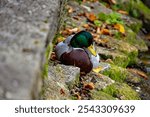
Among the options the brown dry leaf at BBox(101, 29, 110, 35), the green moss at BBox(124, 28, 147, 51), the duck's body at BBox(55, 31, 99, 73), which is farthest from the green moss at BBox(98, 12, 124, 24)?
the duck's body at BBox(55, 31, 99, 73)

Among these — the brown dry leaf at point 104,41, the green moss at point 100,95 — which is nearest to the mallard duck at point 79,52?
the green moss at point 100,95

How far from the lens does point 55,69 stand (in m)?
5.93

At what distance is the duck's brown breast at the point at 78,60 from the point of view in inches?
247

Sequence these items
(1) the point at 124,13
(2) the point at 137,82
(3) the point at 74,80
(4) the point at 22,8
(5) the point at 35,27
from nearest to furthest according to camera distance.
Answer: (5) the point at 35,27
(4) the point at 22,8
(3) the point at 74,80
(2) the point at 137,82
(1) the point at 124,13

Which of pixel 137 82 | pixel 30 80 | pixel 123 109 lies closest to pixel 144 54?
pixel 137 82

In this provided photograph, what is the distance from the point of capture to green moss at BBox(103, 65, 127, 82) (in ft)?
22.7

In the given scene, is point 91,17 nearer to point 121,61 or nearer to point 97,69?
point 121,61

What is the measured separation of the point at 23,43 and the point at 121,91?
2839mm

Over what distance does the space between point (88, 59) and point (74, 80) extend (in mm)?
612

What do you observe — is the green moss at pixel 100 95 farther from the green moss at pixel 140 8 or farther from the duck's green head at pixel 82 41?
the green moss at pixel 140 8

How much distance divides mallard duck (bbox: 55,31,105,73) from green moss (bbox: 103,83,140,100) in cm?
37

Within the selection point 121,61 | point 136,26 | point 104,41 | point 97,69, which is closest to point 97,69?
point 97,69

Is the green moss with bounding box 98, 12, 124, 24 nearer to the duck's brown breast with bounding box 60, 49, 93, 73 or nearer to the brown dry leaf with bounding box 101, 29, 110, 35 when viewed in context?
the brown dry leaf with bounding box 101, 29, 110, 35

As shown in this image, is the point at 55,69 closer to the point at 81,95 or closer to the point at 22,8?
the point at 81,95
